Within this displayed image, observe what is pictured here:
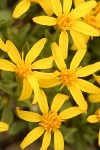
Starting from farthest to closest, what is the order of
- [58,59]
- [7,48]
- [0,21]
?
[0,21]
[58,59]
[7,48]

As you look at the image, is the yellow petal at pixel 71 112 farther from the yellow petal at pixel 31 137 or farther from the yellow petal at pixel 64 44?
the yellow petal at pixel 64 44

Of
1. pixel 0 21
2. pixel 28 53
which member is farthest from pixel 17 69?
pixel 0 21

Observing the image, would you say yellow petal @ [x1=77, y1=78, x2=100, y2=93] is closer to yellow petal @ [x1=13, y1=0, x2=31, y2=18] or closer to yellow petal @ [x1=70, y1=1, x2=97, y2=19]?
yellow petal @ [x1=70, y1=1, x2=97, y2=19]

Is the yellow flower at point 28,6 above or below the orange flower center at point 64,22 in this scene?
above

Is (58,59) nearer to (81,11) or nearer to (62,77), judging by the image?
(62,77)

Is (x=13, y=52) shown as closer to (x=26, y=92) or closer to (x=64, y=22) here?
(x=26, y=92)

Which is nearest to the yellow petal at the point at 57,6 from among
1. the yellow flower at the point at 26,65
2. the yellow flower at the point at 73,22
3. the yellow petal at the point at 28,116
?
the yellow flower at the point at 73,22
